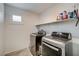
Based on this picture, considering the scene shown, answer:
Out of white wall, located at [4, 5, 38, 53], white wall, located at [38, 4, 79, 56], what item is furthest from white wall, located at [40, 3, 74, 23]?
white wall, located at [4, 5, 38, 53]

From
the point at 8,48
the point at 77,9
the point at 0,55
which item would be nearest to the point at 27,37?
the point at 8,48

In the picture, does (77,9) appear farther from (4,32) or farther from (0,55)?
(0,55)

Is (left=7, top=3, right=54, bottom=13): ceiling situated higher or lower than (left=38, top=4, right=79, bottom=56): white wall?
higher

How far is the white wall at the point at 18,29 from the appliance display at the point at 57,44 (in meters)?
0.23

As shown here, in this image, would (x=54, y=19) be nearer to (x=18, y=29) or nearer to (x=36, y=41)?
(x=36, y=41)

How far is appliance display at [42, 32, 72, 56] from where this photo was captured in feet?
2.90

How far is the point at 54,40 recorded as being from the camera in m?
0.98

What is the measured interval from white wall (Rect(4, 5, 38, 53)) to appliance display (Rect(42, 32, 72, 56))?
0.74 feet

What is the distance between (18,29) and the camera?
101 cm

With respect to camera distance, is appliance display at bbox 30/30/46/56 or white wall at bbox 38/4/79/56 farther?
appliance display at bbox 30/30/46/56

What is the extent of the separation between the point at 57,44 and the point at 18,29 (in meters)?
0.49

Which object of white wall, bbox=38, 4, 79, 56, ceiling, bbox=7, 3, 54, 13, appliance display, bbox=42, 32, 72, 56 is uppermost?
ceiling, bbox=7, 3, 54, 13

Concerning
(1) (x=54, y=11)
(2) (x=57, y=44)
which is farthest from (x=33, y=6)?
(2) (x=57, y=44)

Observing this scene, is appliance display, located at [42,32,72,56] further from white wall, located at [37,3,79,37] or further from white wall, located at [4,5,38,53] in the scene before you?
white wall, located at [4,5,38,53]
